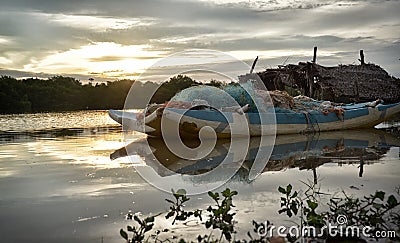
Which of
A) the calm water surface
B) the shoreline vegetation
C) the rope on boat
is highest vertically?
the shoreline vegetation

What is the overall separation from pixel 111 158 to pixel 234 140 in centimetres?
342

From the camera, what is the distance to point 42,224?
137 inches

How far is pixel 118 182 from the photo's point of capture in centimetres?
515

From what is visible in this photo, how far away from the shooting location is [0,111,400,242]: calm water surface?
135 inches

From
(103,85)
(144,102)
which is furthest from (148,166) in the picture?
(103,85)

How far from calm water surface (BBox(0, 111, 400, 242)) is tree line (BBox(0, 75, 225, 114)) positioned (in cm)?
1886

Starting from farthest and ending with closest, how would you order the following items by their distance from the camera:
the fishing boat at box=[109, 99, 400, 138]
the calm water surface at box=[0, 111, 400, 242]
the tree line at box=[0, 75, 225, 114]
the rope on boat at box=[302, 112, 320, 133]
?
the tree line at box=[0, 75, 225, 114], the rope on boat at box=[302, 112, 320, 133], the fishing boat at box=[109, 99, 400, 138], the calm water surface at box=[0, 111, 400, 242]

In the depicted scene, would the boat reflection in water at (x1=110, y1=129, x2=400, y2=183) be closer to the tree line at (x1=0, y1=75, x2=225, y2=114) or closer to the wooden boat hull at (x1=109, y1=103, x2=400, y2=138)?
the wooden boat hull at (x1=109, y1=103, x2=400, y2=138)

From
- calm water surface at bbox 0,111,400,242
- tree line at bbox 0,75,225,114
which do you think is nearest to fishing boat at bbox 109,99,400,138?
calm water surface at bbox 0,111,400,242

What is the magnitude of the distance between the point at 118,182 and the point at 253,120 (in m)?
5.42

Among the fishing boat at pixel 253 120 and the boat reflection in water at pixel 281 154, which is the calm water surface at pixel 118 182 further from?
the fishing boat at pixel 253 120

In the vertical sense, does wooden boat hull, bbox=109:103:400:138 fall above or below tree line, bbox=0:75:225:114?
below

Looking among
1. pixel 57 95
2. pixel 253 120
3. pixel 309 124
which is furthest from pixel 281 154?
pixel 57 95

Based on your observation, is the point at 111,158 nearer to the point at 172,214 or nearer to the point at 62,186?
the point at 62,186
